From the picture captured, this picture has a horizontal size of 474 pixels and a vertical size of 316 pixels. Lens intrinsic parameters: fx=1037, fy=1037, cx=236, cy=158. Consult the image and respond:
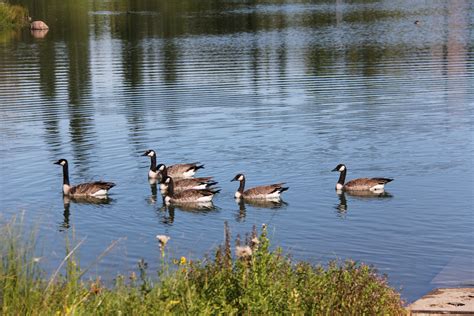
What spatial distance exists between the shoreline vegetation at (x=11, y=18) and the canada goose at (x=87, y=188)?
176ft

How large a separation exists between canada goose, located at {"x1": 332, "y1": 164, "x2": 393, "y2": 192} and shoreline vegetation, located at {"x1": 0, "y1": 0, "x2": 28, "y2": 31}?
A: 56.5 meters

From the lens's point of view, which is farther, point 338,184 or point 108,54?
point 108,54

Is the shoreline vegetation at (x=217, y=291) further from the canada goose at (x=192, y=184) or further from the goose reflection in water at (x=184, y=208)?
the canada goose at (x=192, y=184)

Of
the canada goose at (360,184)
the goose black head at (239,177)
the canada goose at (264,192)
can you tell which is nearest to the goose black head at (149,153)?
the goose black head at (239,177)

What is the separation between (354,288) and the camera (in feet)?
38.3

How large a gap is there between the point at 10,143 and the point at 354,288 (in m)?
20.7

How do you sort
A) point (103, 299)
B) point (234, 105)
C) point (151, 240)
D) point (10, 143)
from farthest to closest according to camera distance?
point (234, 105) < point (10, 143) < point (151, 240) < point (103, 299)

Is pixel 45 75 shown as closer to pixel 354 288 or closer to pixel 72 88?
pixel 72 88

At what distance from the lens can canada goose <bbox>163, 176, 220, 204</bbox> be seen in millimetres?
23141

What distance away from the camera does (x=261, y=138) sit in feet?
96.6

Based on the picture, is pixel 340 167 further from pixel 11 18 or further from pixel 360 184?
pixel 11 18

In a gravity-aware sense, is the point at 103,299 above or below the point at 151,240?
above

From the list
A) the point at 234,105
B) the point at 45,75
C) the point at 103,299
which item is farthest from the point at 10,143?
the point at 103,299

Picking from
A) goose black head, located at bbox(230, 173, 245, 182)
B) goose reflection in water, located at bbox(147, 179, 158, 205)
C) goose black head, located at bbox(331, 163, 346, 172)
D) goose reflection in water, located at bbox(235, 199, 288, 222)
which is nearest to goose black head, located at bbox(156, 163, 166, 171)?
goose reflection in water, located at bbox(147, 179, 158, 205)
